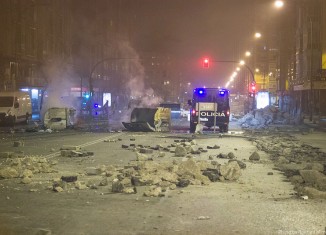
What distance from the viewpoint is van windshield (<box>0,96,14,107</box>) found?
118 feet

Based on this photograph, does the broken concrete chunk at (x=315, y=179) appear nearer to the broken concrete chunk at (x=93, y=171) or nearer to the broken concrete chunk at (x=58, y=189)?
the broken concrete chunk at (x=93, y=171)

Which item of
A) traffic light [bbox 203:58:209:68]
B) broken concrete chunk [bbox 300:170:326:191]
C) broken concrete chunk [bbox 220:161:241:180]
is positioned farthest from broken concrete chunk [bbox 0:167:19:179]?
traffic light [bbox 203:58:209:68]

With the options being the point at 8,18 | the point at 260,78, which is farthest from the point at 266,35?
the point at 8,18

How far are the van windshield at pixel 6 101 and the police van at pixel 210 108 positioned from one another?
14659 mm

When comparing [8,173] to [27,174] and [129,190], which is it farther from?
[129,190]

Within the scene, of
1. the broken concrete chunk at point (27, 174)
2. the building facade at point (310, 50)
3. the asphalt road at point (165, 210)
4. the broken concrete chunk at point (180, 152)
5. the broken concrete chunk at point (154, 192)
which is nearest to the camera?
the asphalt road at point (165, 210)

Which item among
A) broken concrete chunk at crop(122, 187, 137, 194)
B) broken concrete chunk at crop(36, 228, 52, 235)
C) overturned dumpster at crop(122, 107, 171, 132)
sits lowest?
broken concrete chunk at crop(122, 187, 137, 194)

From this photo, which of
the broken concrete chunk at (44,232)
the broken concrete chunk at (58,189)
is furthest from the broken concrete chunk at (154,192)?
the broken concrete chunk at (44,232)

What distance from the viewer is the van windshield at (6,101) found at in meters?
Result: 35.9

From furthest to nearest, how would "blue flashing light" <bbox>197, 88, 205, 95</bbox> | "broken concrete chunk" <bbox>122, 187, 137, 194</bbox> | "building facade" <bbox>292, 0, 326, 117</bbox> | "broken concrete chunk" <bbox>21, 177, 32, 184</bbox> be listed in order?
"building facade" <bbox>292, 0, 326, 117</bbox> < "blue flashing light" <bbox>197, 88, 205, 95</bbox> < "broken concrete chunk" <bbox>21, 177, 32, 184</bbox> < "broken concrete chunk" <bbox>122, 187, 137, 194</bbox>

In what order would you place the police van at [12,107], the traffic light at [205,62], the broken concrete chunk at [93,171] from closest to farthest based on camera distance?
the broken concrete chunk at [93,171] < the police van at [12,107] < the traffic light at [205,62]

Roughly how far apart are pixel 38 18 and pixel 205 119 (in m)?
39.4

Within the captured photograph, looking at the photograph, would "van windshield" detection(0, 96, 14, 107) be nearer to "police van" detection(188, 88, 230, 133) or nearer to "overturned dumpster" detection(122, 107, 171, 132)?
"overturned dumpster" detection(122, 107, 171, 132)

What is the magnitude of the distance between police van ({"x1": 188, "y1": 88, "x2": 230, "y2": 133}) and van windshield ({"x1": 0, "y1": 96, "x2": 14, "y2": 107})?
14659 mm
